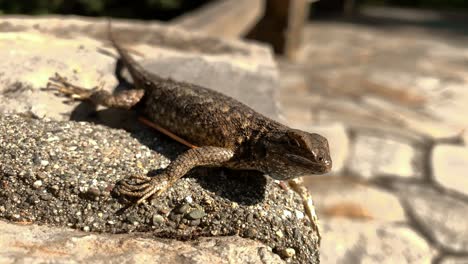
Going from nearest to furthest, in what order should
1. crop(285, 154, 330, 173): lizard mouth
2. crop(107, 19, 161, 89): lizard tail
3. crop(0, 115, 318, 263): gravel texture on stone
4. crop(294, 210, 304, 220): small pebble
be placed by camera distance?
crop(0, 115, 318, 263): gravel texture on stone < crop(285, 154, 330, 173): lizard mouth < crop(294, 210, 304, 220): small pebble < crop(107, 19, 161, 89): lizard tail

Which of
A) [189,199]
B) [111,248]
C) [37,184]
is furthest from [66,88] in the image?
[111,248]

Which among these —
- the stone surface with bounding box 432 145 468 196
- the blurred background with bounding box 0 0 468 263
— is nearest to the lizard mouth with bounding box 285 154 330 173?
the blurred background with bounding box 0 0 468 263

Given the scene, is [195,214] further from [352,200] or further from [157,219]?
[352,200]

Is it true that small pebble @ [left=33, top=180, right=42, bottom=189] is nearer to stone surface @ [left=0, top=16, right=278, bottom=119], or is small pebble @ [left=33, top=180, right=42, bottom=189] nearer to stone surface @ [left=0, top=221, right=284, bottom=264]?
stone surface @ [left=0, top=221, right=284, bottom=264]

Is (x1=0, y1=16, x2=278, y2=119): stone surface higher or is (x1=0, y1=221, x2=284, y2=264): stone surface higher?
(x1=0, y1=16, x2=278, y2=119): stone surface

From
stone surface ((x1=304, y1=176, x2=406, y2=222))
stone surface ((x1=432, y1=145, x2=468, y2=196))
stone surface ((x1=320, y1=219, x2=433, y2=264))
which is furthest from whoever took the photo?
stone surface ((x1=432, y1=145, x2=468, y2=196))

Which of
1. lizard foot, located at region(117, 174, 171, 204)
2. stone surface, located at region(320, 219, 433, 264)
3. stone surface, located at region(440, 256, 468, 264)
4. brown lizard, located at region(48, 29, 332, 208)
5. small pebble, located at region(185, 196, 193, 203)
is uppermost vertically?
brown lizard, located at region(48, 29, 332, 208)

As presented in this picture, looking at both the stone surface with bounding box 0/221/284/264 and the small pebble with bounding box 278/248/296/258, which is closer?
the stone surface with bounding box 0/221/284/264
